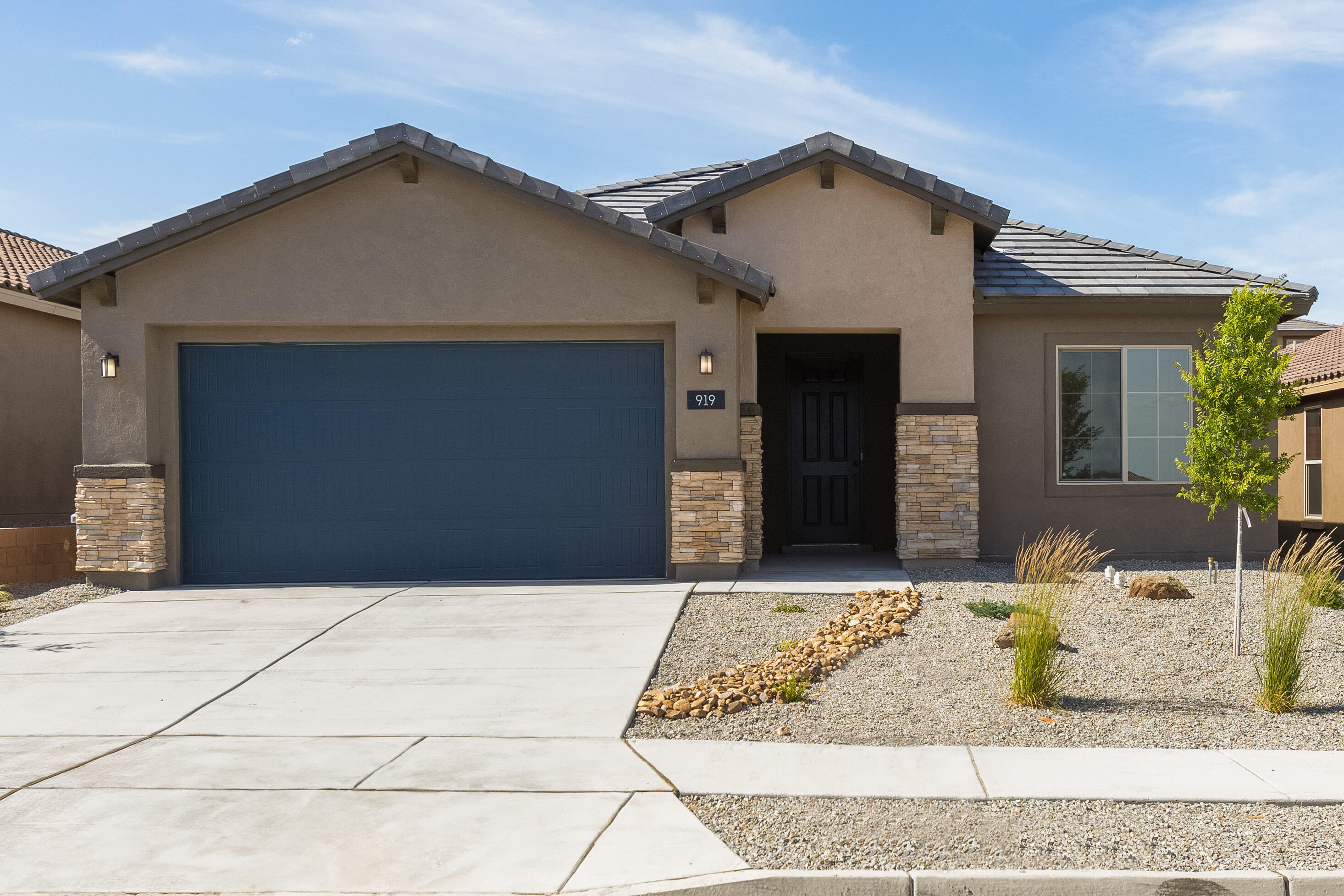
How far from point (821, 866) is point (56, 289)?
1057 centimetres

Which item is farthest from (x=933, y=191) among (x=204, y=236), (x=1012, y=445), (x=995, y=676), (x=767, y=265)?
(x=204, y=236)

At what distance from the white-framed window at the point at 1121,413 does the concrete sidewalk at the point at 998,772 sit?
7056 millimetres

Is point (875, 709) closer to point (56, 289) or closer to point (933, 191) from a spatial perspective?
point (933, 191)

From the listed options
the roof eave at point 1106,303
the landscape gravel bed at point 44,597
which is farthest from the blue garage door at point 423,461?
the roof eave at point 1106,303

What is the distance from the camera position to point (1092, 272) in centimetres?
1283

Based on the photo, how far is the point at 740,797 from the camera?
510 cm

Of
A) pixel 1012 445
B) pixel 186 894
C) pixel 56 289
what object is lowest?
pixel 186 894

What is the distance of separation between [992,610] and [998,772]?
3.84 m

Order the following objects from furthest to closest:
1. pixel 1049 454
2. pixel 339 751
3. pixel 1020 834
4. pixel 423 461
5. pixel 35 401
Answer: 1. pixel 35 401
2. pixel 1049 454
3. pixel 423 461
4. pixel 339 751
5. pixel 1020 834

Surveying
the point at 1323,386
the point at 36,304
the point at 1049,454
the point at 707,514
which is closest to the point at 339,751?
the point at 707,514

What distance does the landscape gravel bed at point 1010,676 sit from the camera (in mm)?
6211

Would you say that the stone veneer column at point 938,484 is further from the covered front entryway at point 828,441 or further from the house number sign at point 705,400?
the house number sign at point 705,400

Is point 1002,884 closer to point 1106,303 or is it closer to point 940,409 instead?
point 940,409

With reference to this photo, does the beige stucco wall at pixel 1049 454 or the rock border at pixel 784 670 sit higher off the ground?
the beige stucco wall at pixel 1049 454
